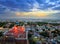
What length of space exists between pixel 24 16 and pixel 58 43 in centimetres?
72

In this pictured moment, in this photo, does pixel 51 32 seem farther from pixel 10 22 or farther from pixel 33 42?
pixel 10 22

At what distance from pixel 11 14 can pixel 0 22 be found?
23cm

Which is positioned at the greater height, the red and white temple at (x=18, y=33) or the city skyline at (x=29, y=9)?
the city skyline at (x=29, y=9)

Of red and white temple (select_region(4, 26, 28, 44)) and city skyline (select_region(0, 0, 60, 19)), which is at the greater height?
city skyline (select_region(0, 0, 60, 19))

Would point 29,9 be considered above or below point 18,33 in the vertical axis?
above

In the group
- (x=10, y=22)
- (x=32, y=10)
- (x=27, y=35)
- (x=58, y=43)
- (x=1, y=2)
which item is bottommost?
(x=58, y=43)

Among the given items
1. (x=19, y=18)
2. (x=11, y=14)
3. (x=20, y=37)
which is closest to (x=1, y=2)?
(x=11, y=14)

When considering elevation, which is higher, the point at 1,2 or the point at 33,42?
the point at 1,2

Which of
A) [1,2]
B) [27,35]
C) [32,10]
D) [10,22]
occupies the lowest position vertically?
[27,35]

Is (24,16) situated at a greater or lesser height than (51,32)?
greater

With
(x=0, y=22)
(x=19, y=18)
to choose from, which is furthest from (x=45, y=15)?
(x=0, y=22)

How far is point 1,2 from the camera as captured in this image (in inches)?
88.4

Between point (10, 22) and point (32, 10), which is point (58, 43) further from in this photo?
point (10, 22)

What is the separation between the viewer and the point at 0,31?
2199 mm
